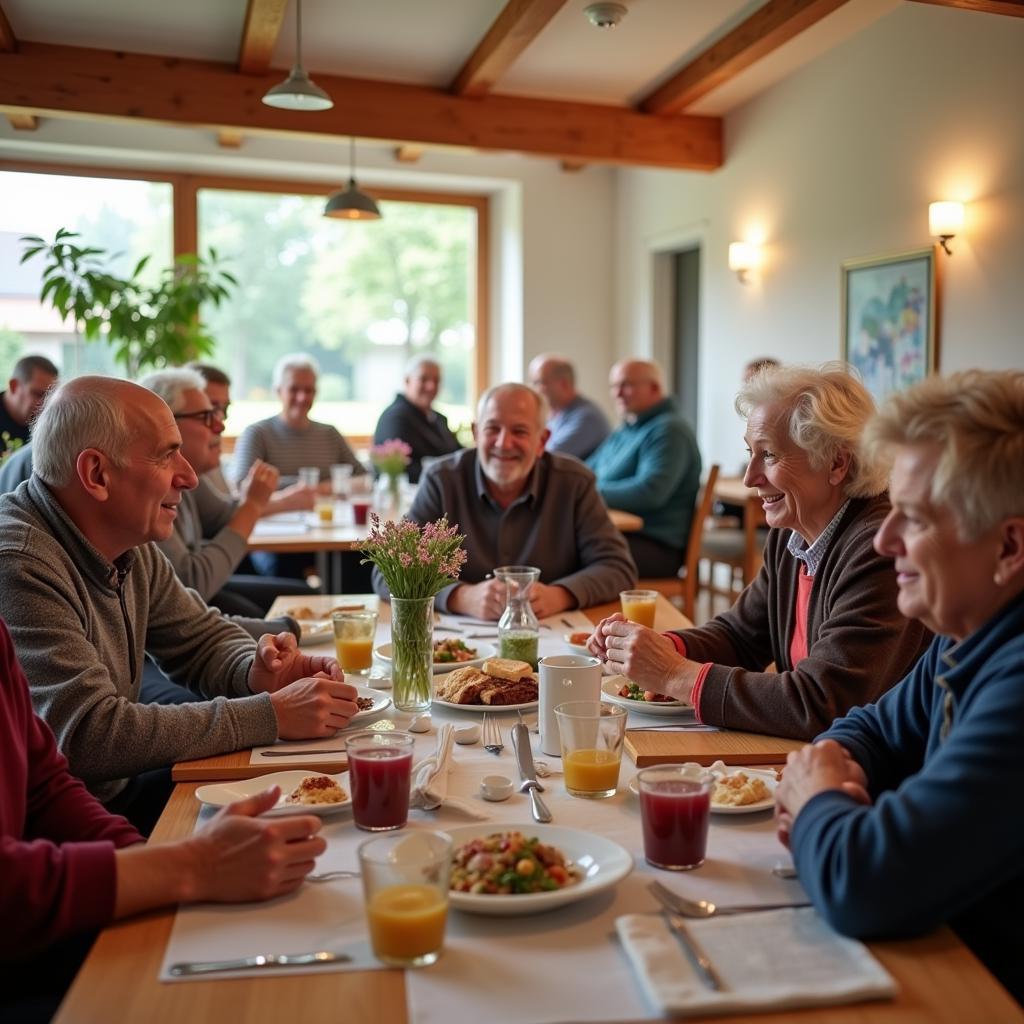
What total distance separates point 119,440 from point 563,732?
2.91 ft

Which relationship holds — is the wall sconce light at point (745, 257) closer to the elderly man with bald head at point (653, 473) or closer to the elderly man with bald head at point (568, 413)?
the elderly man with bald head at point (568, 413)

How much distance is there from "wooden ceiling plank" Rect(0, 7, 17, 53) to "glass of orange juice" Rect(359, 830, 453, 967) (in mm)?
5579

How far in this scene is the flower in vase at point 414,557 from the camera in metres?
1.83

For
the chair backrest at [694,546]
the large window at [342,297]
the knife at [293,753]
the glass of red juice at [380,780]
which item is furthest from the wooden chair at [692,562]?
the large window at [342,297]

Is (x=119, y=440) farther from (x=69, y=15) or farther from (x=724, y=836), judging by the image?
(x=69, y=15)

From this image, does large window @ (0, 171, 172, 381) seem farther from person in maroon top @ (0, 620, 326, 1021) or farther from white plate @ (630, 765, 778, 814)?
white plate @ (630, 765, 778, 814)

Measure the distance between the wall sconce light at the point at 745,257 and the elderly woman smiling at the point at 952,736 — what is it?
225 inches

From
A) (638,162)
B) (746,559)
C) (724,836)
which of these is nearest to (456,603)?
(724,836)

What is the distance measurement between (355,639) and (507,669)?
15.0 inches

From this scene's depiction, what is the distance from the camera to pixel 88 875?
3.78ft

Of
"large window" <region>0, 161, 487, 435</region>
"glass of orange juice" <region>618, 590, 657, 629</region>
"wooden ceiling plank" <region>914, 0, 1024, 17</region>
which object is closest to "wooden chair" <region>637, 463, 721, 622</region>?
"wooden ceiling plank" <region>914, 0, 1024, 17</region>

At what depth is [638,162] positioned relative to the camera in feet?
23.0

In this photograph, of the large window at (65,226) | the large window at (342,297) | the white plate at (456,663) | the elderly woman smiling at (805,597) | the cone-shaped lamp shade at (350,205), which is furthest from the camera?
the large window at (342,297)

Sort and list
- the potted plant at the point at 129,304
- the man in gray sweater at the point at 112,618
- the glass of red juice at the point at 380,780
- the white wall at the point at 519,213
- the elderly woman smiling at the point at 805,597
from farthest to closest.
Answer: the white wall at the point at 519,213
the potted plant at the point at 129,304
the elderly woman smiling at the point at 805,597
the man in gray sweater at the point at 112,618
the glass of red juice at the point at 380,780
